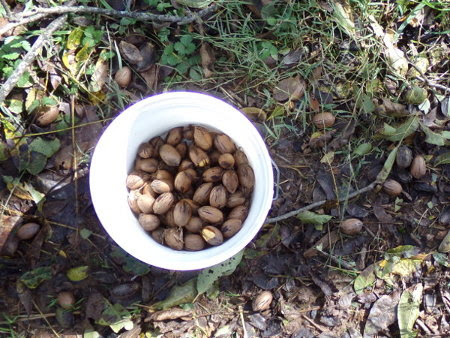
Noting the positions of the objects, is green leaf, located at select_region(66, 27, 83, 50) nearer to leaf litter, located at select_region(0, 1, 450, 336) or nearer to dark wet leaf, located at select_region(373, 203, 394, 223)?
leaf litter, located at select_region(0, 1, 450, 336)

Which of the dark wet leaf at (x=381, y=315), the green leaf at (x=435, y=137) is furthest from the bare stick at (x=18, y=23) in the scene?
the dark wet leaf at (x=381, y=315)

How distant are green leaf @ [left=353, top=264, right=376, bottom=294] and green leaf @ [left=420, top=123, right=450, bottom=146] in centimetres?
48

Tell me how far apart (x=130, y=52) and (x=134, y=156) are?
381mm

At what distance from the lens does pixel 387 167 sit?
187 cm

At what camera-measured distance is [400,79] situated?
1.92m

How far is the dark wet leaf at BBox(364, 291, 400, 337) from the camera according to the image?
73.4 inches

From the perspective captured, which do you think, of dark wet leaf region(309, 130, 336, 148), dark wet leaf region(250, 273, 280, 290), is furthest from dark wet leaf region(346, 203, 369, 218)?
dark wet leaf region(250, 273, 280, 290)

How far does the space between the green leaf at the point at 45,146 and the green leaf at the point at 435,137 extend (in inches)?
50.2

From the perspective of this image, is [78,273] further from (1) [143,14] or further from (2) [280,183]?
(1) [143,14]

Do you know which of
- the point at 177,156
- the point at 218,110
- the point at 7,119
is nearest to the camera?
the point at 218,110

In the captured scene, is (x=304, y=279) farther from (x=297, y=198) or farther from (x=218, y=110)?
(x=218, y=110)

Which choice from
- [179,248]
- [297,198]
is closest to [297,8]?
[297,198]

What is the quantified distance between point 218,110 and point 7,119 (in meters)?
0.78

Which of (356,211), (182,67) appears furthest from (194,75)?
(356,211)
